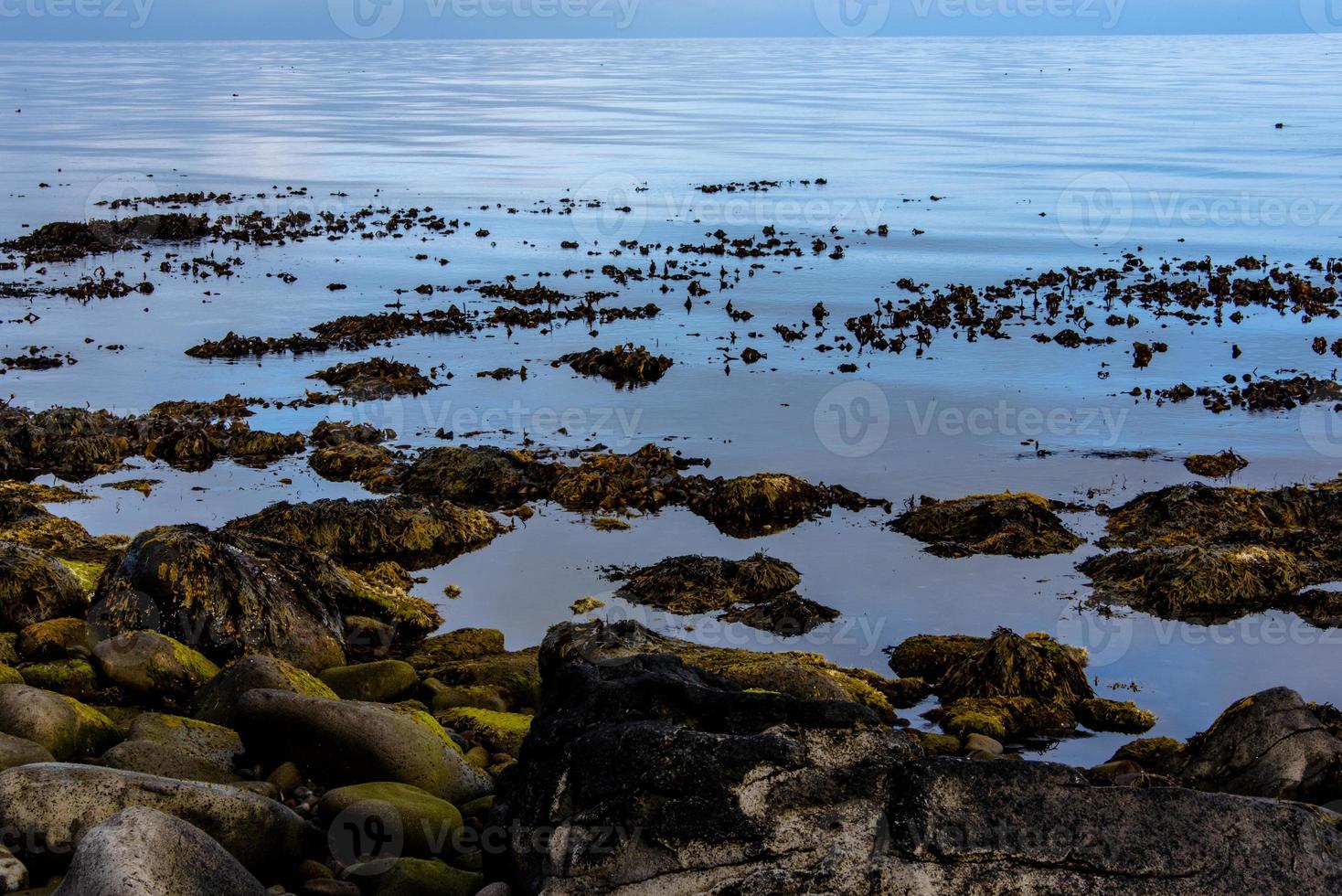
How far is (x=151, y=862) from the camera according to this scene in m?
5.64

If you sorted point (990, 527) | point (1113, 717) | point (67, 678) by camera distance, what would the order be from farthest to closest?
point (990, 527), point (1113, 717), point (67, 678)

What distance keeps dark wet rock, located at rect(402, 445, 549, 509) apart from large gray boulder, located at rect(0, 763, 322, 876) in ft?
32.1

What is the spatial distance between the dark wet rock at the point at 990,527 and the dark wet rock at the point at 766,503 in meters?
1.05

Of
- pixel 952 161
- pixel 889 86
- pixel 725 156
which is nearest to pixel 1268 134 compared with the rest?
pixel 952 161

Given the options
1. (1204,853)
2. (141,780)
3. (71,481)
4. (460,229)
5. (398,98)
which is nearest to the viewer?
(1204,853)

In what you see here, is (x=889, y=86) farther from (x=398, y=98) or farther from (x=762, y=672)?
(x=762, y=672)

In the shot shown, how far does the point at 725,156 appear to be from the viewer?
2322 inches

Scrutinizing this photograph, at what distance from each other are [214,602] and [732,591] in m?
5.28

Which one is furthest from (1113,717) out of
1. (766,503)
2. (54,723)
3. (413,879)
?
(54,723)

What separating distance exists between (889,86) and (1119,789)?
385 feet

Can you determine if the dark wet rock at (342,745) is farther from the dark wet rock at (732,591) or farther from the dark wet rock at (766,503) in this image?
the dark wet rock at (766,503)

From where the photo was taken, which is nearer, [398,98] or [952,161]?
[952,161]

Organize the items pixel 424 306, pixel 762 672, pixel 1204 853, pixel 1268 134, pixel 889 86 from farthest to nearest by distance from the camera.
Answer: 1. pixel 889 86
2. pixel 1268 134
3. pixel 424 306
4. pixel 762 672
5. pixel 1204 853

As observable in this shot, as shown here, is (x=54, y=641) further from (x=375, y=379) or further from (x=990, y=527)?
(x=375, y=379)
